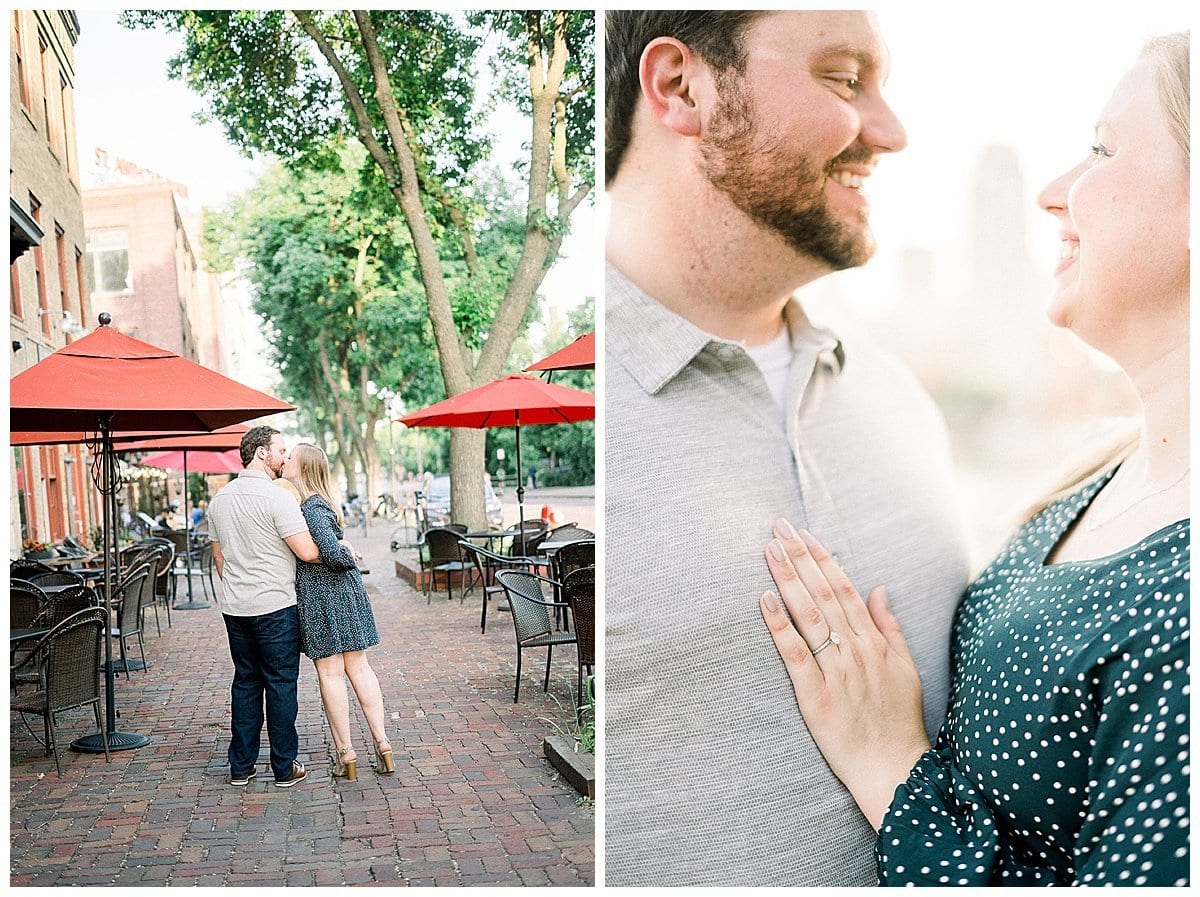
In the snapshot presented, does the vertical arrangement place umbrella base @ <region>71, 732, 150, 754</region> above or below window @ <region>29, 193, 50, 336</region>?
below

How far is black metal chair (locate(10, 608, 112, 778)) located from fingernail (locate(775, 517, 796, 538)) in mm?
3993

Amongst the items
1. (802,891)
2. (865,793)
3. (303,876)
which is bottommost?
(303,876)

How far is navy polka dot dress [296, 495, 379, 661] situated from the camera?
546cm

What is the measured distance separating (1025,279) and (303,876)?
11.3ft

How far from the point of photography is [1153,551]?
3.20 m

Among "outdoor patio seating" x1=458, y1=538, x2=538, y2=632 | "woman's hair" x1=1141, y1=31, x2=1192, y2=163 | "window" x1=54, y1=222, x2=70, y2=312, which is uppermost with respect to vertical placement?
"window" x1=54, y1=222, x2=70, y2=312

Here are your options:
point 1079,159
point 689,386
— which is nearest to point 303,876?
point 689,386

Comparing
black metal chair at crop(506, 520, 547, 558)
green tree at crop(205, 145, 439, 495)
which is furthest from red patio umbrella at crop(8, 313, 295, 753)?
green tree at crop(205, 145, 439, 495)

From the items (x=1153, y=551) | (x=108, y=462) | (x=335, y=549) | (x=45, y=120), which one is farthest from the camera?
(x=45, y=120)

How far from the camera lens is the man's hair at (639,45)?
3316 millimetres

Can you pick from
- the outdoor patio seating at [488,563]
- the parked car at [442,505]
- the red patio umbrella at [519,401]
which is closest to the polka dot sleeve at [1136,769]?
the outdoor patio seating at [488,563]

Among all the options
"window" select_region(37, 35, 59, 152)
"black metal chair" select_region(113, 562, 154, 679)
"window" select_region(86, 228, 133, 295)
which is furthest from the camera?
"window" select_region(86, 228, 133, 295)

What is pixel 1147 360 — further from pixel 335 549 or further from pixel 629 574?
pixel 335 549

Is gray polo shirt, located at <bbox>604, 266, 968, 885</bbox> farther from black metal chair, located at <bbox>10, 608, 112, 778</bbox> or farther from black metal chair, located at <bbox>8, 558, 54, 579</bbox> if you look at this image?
black metal chair, located at <bbox>8, 558, 54, 579</bbox>
